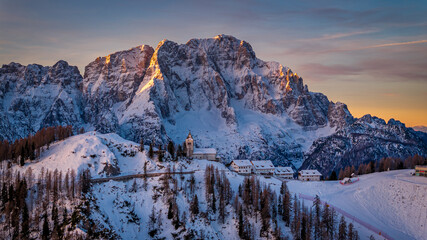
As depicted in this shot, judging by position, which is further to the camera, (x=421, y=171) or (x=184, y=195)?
(x=421, y=171)

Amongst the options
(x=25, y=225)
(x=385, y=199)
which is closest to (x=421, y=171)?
(x=385, y=199)

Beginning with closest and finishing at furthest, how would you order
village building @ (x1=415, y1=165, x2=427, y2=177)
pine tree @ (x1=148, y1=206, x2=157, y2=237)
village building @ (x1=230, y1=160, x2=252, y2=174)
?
pine tree @ (x1=148, y1=206, x2=157, y2=237)
village building @ (x1=415, y1=165, x2=427, y2=177)
village building @ (x1=230, y1=160, x2=252, y2=174)

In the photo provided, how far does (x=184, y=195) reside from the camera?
477ft

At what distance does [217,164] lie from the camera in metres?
182

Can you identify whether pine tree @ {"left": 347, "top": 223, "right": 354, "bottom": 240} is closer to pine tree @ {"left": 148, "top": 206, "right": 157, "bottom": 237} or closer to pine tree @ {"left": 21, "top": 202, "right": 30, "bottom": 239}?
pine tree @ {"left": 148, "top": 206, "right": 157, "bottom": 237}

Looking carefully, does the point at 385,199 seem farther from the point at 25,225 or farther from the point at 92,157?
the point at 25,225

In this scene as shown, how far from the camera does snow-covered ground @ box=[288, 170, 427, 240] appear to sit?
146m

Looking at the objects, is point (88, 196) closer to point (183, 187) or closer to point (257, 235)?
point (183, 187)

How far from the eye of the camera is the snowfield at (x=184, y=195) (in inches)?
5292

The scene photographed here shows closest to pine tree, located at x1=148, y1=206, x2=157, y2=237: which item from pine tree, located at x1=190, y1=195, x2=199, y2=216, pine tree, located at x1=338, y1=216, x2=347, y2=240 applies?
pine tree, located at x1=190, y1=195, x2=199, y2=216

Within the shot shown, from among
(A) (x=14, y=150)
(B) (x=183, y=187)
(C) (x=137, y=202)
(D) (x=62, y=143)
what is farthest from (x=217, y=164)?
(A) (x=14, y=150)

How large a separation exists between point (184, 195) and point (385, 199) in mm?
76588

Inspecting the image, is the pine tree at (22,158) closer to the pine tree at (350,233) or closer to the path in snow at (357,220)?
the path in snow at (357,220)

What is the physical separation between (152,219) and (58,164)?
42.7 m
